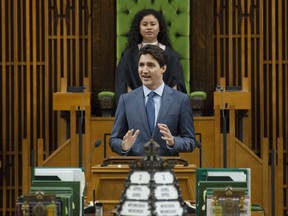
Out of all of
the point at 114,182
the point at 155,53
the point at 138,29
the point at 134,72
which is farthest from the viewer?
the point at 134,72

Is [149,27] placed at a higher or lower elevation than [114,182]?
higher

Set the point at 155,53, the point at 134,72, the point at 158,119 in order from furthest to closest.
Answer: the point at 134,72, the point at 158,119, the point at 155,53

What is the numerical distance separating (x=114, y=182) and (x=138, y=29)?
12.1 feet

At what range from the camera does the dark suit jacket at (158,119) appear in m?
4.71

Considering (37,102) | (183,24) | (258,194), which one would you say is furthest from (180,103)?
(37,102)

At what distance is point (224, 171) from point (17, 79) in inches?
225

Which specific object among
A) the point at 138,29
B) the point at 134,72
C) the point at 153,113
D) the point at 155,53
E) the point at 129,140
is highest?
the point at 138,29

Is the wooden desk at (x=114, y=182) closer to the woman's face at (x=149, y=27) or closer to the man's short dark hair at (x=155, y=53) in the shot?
the man's short dark hair at (x=155, y=53)

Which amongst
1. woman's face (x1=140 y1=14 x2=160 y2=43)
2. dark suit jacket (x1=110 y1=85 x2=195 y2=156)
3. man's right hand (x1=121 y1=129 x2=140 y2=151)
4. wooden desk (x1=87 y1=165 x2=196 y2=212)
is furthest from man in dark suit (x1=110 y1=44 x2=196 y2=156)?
woman's face (x1=140 y1=14 x2=160 y2=43)

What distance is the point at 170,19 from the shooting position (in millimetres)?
8789

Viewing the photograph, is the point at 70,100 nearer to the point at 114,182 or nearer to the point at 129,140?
the point at 129,140

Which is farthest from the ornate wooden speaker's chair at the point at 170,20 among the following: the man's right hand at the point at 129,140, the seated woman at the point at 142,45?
the man's right hand at the point at 129,140

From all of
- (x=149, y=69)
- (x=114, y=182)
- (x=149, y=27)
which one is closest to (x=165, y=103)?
(x=149, y=69)

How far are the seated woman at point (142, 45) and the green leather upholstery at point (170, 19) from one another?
52 centimetres
